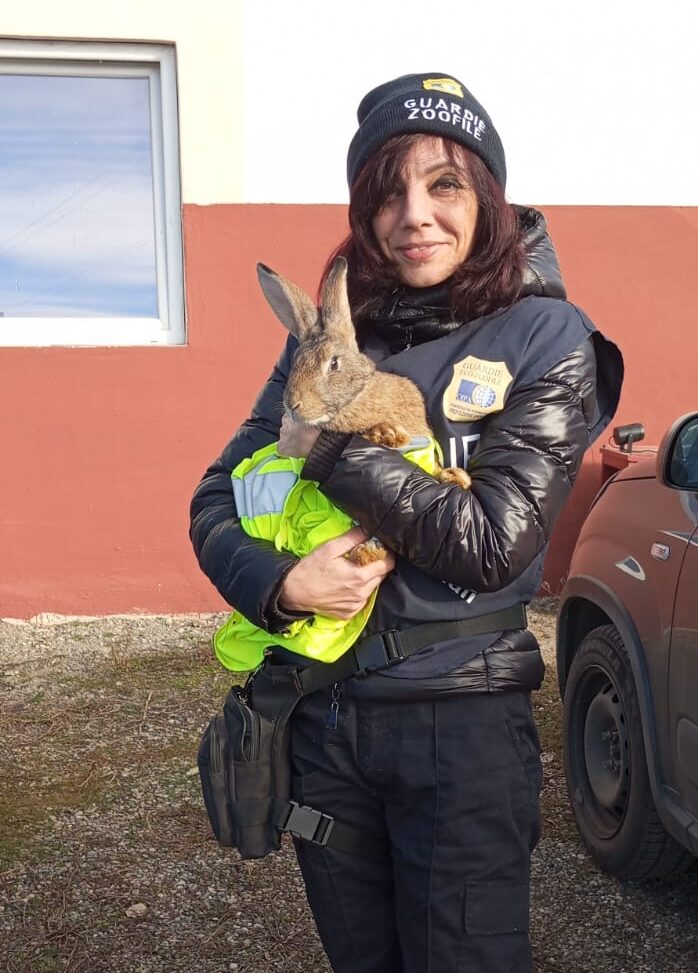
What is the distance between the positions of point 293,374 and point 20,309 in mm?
4609

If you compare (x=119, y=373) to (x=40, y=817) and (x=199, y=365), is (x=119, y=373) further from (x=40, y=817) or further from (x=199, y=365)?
(x=40, y=817)

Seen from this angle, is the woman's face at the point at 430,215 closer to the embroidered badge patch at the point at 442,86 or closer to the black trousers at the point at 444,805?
the embroidered badge patch at the point at 442,86

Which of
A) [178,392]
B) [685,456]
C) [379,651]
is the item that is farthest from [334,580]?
[178,392]

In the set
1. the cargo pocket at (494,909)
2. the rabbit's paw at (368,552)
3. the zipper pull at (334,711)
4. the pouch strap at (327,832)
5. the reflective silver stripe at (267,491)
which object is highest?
the reflective silver stripe at (267,491)

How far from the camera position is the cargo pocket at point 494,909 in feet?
6.37

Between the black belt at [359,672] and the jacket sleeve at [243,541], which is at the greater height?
the jacket sleeve at [243,541]

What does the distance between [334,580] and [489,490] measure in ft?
1.20

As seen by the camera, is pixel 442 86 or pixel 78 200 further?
pixel 78 200

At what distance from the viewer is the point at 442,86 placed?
6.81 feet

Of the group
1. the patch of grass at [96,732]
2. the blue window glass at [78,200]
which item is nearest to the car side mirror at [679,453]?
the patch of grass at [96,732]

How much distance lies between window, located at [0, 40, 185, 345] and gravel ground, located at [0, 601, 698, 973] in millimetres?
2473

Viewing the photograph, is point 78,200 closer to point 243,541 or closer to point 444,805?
point 243,541

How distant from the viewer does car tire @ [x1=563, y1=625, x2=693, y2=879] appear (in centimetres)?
329

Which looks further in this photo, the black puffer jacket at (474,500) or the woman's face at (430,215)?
the woman's face at (430,215)
